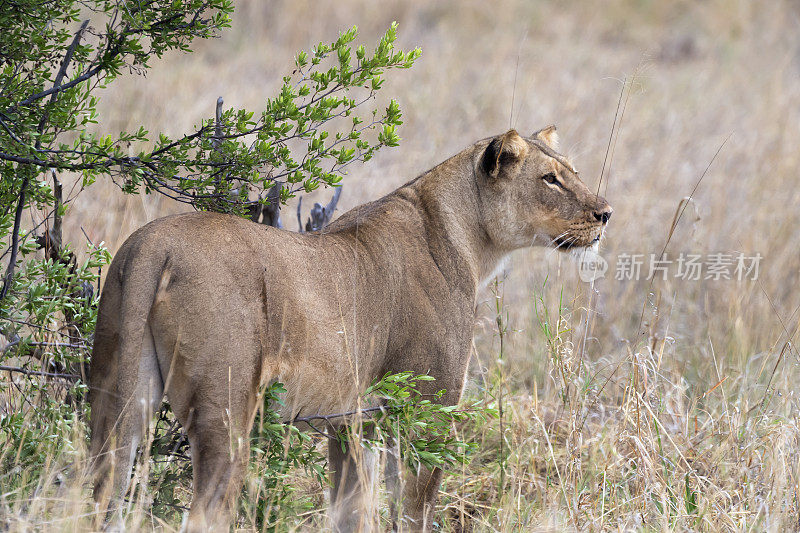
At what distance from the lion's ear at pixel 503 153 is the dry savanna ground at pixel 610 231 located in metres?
0.44

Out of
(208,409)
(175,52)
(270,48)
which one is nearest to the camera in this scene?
(208,409)

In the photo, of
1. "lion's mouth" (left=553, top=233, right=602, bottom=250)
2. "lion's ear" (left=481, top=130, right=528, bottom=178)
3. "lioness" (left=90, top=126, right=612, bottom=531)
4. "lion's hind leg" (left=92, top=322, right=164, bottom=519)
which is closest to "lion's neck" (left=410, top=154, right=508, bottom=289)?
"lioness" (left=90, top=126, right=612, bottom=531)

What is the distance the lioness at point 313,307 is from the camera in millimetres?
3096

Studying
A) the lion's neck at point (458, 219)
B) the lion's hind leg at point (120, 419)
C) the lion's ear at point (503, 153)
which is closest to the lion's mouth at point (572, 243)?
the lion's neck at point (458, 219)

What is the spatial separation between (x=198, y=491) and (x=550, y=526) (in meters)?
1.50

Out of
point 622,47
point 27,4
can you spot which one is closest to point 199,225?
point 27,4

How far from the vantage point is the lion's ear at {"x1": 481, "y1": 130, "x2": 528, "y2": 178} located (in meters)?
4.41

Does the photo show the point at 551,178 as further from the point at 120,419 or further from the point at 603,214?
the point at 120,419

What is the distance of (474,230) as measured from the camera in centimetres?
454

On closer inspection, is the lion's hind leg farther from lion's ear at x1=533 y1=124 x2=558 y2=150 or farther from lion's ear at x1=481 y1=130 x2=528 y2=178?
lion's ear at x1=533 y1=124 x2=558 y2=150

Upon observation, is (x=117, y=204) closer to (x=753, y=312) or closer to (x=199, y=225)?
(x=199, y=225)

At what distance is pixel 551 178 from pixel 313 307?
1619mm

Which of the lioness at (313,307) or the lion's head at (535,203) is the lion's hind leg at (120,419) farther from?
the lion's head at (535,203)

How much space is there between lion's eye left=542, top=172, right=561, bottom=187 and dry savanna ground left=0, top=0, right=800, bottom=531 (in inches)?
11.7
